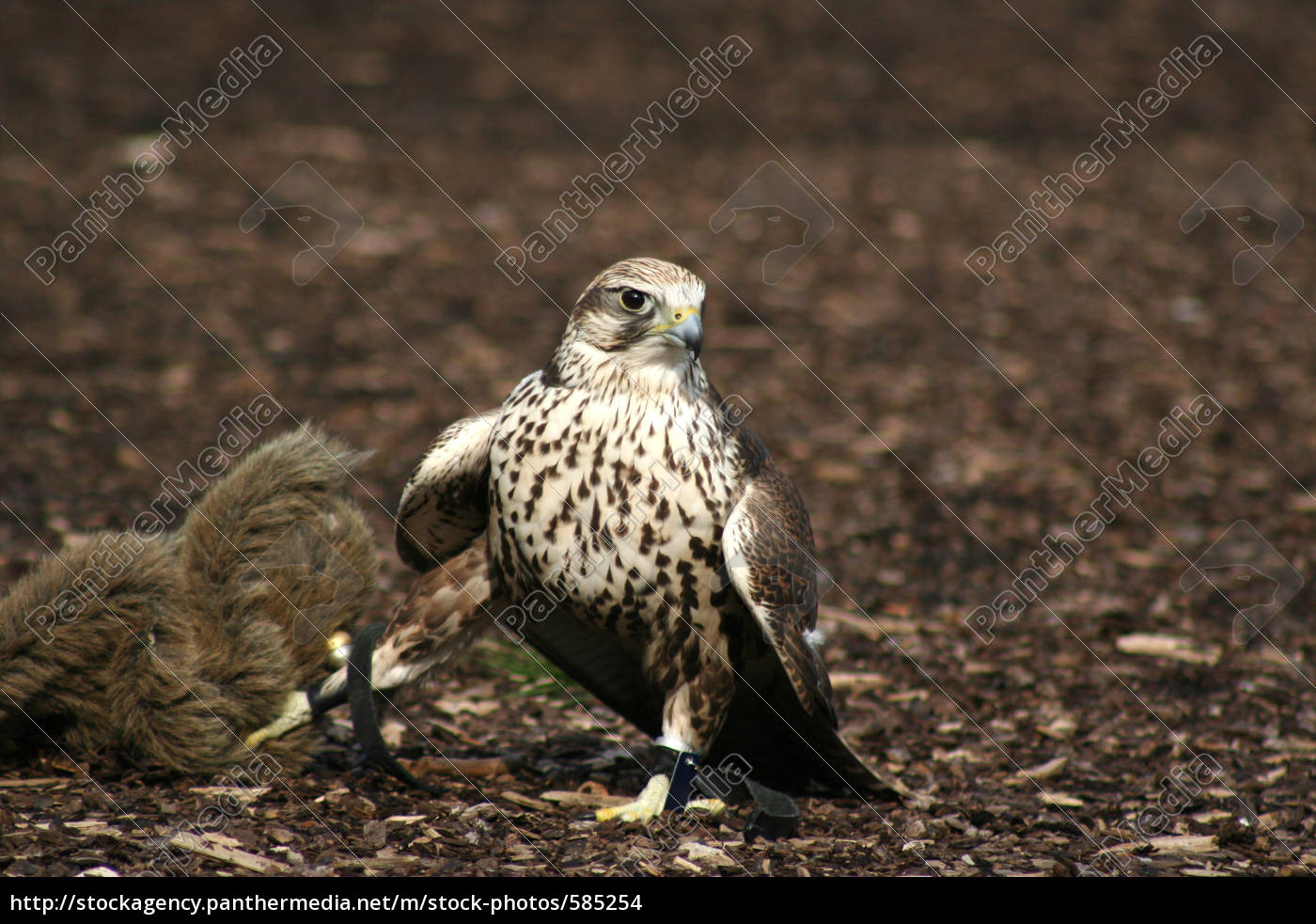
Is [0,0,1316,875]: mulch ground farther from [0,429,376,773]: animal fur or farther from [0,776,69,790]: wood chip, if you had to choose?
[0,429,376,773]: animal fur

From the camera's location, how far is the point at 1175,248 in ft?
34.4

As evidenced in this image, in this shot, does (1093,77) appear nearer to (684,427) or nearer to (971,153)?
(971,153)

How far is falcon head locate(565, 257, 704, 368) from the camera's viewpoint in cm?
366

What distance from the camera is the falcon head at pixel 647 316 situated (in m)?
3.66

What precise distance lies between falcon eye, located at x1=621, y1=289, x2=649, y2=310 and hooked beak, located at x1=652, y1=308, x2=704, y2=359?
78 mm

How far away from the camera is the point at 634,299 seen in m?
3.71

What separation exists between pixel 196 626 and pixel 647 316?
1.56 meters

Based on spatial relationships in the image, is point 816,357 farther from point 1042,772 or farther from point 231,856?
point 231,856

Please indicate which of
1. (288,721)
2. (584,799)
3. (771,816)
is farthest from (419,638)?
(771,816)

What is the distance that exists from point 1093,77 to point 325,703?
12.3 metres
